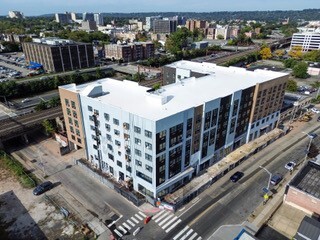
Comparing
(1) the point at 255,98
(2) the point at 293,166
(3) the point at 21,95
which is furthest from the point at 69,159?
(3) the point at 21,95

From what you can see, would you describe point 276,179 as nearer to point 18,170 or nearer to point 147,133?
point 147,133

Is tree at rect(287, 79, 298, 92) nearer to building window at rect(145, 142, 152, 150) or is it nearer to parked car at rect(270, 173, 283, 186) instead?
parked car at rect(270, 173, 283, 186)

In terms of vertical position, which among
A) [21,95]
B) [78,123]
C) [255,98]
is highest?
[255,98]

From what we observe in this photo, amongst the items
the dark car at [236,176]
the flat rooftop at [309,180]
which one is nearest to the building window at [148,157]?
the dark car at [236,176]

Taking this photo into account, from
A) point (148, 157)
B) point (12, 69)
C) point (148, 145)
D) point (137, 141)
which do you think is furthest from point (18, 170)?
point (12, 69)

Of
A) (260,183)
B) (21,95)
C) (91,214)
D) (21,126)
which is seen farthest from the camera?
(21,95)

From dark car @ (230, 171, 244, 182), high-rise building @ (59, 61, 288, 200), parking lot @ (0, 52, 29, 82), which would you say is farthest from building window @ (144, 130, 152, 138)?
parking lot @ (0, 52, 29, 82)

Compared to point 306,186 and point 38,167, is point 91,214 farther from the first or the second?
point 306,186
